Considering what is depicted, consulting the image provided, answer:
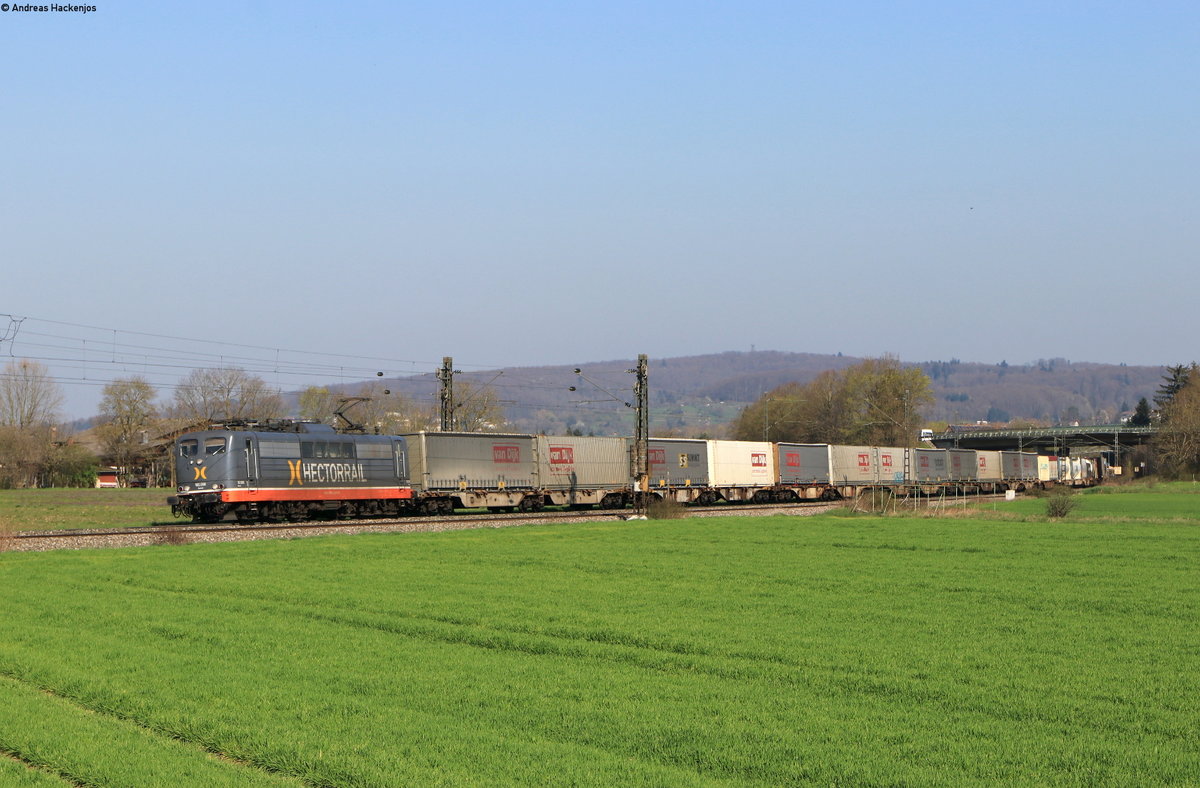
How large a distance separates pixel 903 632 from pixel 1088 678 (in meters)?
3.60

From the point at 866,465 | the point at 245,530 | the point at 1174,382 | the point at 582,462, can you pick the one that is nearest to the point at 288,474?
the point at 245,530

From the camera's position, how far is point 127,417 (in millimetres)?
127938

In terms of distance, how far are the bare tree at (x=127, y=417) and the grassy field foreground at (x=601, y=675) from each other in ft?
358

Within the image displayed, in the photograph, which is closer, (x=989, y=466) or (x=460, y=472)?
(x=460, y=472)

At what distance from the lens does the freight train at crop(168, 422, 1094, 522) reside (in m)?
42.9

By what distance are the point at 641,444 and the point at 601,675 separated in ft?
141

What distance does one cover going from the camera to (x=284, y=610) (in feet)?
61.3

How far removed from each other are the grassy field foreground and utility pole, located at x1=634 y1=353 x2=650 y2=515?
2785 centimetres

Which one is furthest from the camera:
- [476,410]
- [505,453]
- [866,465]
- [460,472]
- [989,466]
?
[476,410]

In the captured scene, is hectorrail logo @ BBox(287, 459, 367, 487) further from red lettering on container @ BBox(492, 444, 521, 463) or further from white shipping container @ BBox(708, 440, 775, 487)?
white shipping container @ BBox(708, 440, 775, 487)

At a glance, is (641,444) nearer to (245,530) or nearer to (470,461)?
(470,461)

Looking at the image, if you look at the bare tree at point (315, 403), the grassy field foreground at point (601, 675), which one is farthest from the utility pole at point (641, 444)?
the bare tree at point (315, 403)

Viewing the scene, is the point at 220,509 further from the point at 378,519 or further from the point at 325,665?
the point at 325,665

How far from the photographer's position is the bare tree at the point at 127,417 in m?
126
